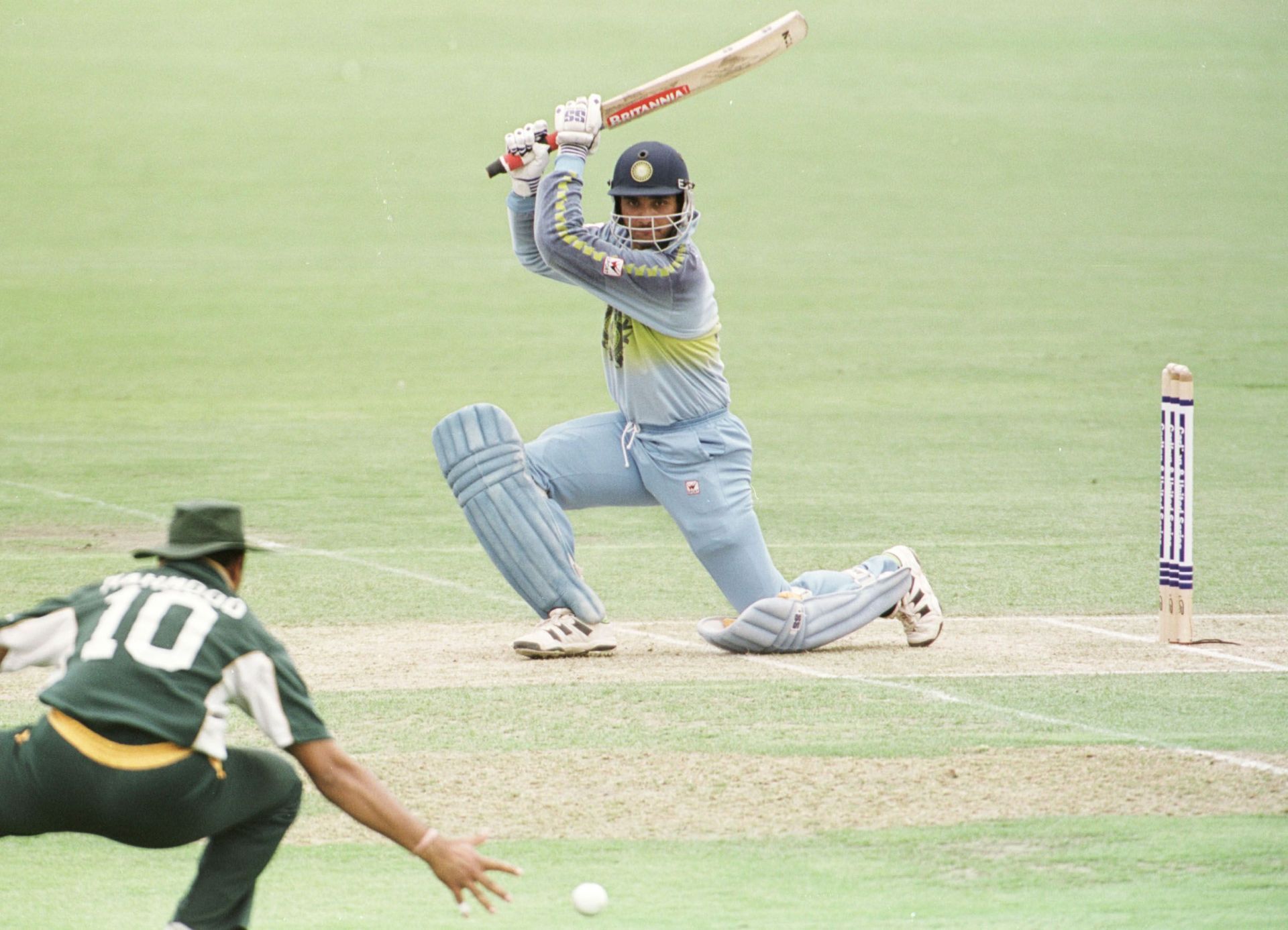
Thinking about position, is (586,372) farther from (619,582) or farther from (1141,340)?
(619,582)

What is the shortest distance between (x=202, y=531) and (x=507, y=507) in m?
3.73

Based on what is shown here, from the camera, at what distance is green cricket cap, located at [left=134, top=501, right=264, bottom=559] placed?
4.70 m

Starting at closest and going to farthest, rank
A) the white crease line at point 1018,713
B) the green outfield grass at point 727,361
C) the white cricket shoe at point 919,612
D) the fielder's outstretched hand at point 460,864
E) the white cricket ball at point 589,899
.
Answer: the fielder's outstretched hand at point 460,864, the white cricket ball at point 589,899, the green outfield grass at point 727,361, the white crease line at point 1018,713, the white cricket shoe at point 919,612

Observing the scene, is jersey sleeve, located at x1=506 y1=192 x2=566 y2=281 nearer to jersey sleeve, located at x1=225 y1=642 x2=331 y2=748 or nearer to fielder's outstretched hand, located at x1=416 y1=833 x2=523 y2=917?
jersey sleeve, located at x1=225 y1=642 x2=331 y2=748

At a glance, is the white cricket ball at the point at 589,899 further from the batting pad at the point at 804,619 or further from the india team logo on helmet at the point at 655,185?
the india team logo on helmet at the point at 655,185

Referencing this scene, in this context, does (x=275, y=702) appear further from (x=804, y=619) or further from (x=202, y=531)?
(x=804, y=619)

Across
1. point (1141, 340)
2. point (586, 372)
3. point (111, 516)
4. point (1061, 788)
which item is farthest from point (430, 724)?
point (1141, 340)

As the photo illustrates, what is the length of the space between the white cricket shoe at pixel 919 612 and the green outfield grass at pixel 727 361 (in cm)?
53

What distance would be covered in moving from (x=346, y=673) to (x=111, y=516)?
5.63m

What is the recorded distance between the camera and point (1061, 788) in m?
6.39

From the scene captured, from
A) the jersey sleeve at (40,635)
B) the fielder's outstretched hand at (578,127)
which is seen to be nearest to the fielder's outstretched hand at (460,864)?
the jersey sleeve at (40,635)

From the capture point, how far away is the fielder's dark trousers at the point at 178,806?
15.1 ft

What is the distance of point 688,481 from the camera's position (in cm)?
846

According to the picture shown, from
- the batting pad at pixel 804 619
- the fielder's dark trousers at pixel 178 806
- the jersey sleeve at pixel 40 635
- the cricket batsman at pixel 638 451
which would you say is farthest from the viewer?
the batting pad at pixel 804 619
